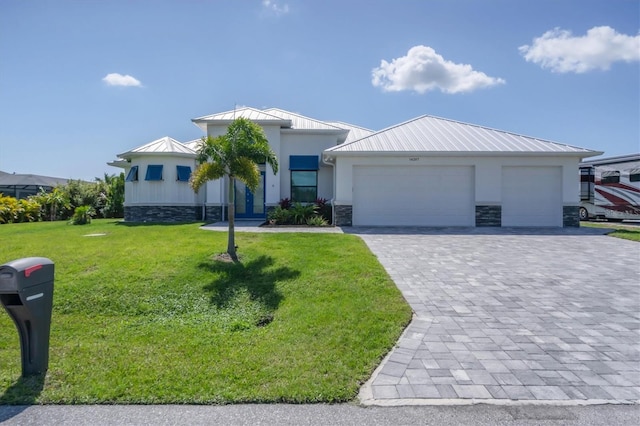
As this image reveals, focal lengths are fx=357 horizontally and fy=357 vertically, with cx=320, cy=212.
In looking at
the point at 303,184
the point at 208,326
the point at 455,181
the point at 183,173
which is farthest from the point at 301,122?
the point at 208,326

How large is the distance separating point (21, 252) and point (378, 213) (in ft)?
39.0

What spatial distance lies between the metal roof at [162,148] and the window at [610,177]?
22.8m

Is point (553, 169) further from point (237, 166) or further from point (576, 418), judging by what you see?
point (576, 418)

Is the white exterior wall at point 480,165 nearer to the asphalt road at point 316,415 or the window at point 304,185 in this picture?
the window at point 304,185

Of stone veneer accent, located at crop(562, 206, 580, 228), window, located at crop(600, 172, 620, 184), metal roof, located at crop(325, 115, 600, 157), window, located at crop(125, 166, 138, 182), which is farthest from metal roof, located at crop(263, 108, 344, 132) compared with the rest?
window, located at crop(600, 172, 620, 184)

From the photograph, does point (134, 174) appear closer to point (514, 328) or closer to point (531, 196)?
point (514, 328)

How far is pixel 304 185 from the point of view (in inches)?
707

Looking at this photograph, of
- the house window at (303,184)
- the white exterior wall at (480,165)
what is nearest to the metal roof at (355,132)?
the house window at (303,184)

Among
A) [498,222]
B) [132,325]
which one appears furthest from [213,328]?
[498,222]

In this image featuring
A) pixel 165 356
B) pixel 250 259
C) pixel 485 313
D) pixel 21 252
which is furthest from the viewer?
pixel 21 252

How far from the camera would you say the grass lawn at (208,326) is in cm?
367

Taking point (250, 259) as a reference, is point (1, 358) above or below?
below

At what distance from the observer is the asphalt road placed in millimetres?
3152

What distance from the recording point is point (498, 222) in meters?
15.1
